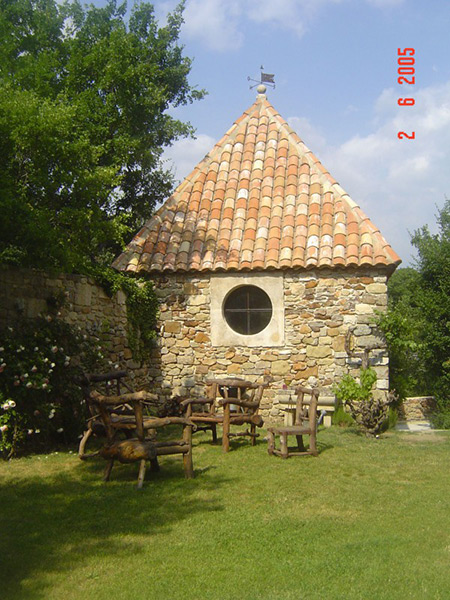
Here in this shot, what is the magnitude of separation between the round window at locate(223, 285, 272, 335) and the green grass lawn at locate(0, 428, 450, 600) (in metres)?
4.01

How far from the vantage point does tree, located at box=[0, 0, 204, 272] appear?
25.5 feet

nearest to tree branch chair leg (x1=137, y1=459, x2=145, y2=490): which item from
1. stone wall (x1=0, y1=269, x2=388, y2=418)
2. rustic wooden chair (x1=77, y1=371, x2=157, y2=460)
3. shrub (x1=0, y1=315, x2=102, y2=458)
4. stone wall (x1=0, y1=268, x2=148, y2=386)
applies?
rustic wooden chair (x1=77, y1=371, x2=157, y2=460)

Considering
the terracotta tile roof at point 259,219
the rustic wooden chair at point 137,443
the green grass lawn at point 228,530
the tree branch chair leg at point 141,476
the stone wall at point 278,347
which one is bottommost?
the green grass lawn at point 228,530

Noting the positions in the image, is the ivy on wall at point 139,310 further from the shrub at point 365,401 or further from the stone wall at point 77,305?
the shrub at point 365,401

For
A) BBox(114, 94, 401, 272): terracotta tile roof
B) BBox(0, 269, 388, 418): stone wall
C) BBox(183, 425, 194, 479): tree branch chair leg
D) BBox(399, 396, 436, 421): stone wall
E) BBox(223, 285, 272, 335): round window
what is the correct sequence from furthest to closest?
BBox(399, 396, 436, 421): stone wall, BBox(223, 285, 272, 335): round window, BBox(114, 94, 401, 272): terracotta tile roof, BBox(0, 269, 388, 418): stone wall, BBox(183, 425, 194, 479): tree branch chair leg

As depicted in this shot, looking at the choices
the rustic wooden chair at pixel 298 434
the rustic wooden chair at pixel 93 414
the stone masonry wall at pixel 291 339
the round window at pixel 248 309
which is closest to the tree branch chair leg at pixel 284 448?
the rustic wooden chair at pixel 298 434

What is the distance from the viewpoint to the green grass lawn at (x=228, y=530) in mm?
3820

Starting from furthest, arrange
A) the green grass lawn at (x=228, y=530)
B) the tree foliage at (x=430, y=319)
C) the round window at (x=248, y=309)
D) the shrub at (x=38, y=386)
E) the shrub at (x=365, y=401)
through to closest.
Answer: the tree foliage at (x=430, y=319) < the round window at (x=248, y=309) < the shrub at (x=365, y=401) < the shrub at (x=38, y=386) < the green grass lawn at (x=228, y=530)

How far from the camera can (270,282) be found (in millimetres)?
11031

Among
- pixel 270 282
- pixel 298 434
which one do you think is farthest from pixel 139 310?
pixel 298 434

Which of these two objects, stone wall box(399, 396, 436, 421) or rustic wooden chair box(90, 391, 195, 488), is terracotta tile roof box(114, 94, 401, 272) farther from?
rustic wooden chair box(90, 391, 195, 488)

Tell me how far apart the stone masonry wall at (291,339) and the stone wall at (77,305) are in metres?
0.86

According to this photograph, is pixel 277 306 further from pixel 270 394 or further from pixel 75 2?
pixel 75 2

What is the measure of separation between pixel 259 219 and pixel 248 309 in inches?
73.1
